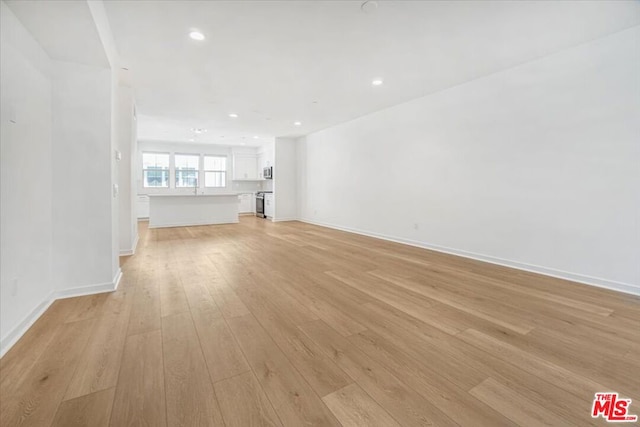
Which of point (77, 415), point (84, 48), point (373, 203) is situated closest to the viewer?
point (77, 415)

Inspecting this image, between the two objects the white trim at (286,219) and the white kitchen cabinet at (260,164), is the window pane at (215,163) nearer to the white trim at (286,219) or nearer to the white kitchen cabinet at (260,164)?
the white kitchen cabinet at (260,164)

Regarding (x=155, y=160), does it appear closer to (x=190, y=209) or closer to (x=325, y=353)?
(x=190, y=209)

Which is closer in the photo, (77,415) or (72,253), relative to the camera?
(77,415)

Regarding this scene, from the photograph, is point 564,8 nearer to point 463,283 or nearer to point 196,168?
point 463,283

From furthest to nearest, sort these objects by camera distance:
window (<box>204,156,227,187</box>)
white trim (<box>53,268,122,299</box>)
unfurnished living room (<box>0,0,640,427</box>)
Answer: window (<box>204,156,227,187</box>) < white trim (<box>53,268,122,299</box>) < unfurnished living room (<box>0,0,640,427</box>)

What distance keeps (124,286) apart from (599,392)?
12.8 feet

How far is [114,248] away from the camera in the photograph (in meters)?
2.92

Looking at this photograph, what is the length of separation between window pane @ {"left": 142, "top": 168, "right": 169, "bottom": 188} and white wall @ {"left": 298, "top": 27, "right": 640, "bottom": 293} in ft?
26.0

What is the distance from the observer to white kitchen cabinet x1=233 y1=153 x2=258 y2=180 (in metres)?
10.6

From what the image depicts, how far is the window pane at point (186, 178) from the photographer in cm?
970

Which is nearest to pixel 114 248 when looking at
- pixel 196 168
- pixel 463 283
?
pixel 463 283

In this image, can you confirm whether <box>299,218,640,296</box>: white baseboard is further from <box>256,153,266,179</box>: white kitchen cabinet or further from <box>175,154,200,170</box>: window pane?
<box>175,154,200,170</box>: window pane

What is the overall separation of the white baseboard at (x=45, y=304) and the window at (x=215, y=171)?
7595 millimetres

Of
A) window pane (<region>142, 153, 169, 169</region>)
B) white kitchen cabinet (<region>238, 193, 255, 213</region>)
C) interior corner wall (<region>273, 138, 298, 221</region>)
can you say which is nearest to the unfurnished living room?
interior corner wall (<region>273, 138, 298, 221</region>)
